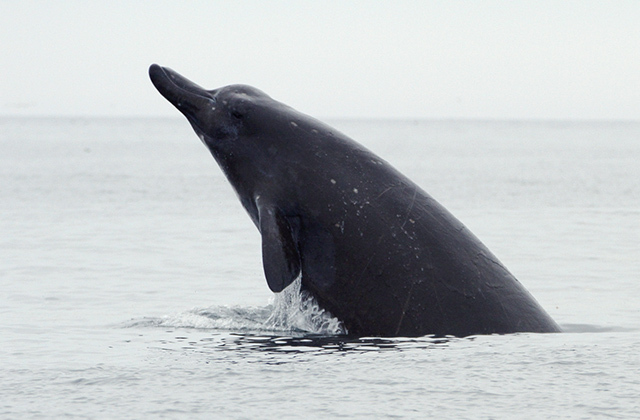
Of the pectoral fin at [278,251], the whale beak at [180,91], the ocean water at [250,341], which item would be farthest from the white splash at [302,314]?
the whale beak at [180,91]

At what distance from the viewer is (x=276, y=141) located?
12.0 m

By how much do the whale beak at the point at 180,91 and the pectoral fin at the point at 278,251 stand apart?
2.05m

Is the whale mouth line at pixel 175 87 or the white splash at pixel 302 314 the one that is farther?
the whale mouth line at pixel 175 87

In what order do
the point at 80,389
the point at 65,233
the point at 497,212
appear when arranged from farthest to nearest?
the point at 497,212, the point at 65,233, the point at 80,389

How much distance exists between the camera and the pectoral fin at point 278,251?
430 inches

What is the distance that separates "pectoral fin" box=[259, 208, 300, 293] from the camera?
10930mm

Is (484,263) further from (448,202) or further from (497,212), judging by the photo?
(448,202)

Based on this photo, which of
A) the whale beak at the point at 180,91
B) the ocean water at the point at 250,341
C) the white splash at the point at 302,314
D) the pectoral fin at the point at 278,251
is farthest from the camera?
the whale beak at the point at 180,91

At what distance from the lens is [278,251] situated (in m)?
11.0

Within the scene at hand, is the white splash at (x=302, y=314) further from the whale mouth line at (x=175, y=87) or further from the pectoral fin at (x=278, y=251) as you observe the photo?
the whale mouth line at (x=175, y=87)

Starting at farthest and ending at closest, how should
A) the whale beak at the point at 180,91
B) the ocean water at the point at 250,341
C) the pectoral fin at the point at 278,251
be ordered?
the whale beak at the point at 180,91, the pectoral fin at the point at 278,251, the ocean water at the point at 250,341

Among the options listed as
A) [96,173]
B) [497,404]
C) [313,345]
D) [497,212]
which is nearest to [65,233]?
[497,212]

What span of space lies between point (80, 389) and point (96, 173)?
161ft

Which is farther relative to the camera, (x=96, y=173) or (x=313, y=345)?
(x=96, y=173)
